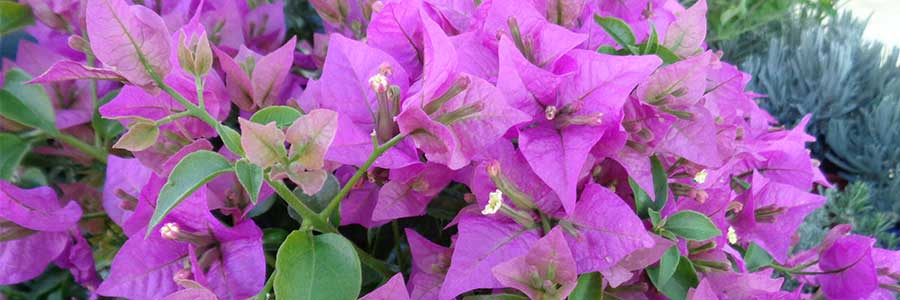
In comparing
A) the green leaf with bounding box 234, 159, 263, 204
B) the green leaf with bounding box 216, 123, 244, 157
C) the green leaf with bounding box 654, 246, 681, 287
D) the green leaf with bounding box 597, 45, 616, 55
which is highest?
the green leaf with bounding box 597, 45, 616, 55

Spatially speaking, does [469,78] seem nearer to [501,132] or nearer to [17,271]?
[501,132]

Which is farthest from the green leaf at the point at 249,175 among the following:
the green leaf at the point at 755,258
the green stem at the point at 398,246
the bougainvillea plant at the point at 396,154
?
the green leaf at the point at 755,258

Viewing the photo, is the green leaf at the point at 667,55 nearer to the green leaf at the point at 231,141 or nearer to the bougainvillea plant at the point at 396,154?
the bougainvillea plant at the point at 396,154

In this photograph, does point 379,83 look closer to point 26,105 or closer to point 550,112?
point 550,112

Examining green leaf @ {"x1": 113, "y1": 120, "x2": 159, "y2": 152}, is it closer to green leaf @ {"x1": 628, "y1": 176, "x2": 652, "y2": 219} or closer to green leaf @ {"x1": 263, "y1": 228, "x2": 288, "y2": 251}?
green leaf @ {"x1": 263, "y1": 228, "x2": 288, "y2": 251}

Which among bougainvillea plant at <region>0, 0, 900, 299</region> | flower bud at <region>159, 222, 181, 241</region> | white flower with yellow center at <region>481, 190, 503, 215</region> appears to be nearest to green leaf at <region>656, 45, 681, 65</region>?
bougainvillea plant at <region>0, 0, 900, 299</region>

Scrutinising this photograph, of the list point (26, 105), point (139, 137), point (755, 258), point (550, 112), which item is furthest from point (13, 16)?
point (755, 258)
